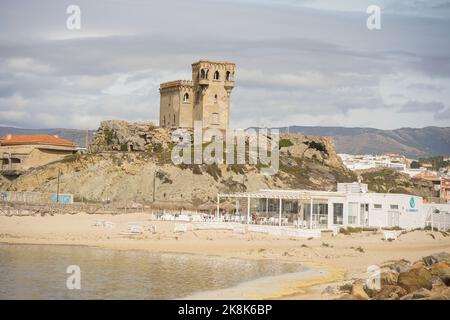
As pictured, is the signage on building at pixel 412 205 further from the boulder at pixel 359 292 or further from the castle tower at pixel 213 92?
the castle tower at pixel 213 92

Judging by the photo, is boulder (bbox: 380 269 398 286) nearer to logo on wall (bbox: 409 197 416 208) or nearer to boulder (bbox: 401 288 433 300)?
boulder (bbox: 401 288 433 300)

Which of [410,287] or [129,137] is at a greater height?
[129,137]

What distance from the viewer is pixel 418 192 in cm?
8444

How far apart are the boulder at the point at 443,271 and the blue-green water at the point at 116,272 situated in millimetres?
6425

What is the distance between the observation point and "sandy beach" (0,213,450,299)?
1204 inches

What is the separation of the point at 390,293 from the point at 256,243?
18.0 meters

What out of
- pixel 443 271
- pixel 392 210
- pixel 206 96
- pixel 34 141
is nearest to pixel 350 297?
pixel 443 271

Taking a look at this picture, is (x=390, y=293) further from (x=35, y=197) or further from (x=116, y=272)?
(x=35, y=197)

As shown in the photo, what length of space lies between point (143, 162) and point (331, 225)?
90.2ft

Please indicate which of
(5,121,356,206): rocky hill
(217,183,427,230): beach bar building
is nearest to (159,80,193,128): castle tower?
(5,121,356,206): rocky hill

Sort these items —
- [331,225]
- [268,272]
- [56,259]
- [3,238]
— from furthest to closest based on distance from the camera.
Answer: [331,225] → [3,238] → [56,259] → [268,272]

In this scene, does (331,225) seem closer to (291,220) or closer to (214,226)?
(291,220)

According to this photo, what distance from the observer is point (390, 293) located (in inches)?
802
